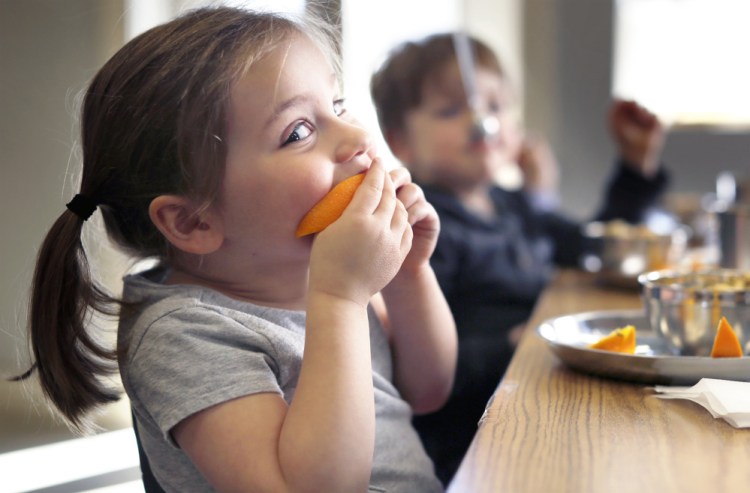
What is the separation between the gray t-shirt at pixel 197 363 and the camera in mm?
749

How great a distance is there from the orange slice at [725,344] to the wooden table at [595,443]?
0.08 m

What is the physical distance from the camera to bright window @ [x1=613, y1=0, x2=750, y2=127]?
301 cm

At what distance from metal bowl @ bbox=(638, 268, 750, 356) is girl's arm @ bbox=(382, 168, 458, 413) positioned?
0.23 metres

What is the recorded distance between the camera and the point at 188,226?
0.83m

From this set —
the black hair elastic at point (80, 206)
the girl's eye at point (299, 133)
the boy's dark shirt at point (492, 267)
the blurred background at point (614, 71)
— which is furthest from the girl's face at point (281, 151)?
the blurred background at point (614, 71)

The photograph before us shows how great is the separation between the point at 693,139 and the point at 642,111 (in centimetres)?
110

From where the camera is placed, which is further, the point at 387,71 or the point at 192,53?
the point at 387,71

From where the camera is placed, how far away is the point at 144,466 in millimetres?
887

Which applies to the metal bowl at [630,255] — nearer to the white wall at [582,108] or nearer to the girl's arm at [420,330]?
the girl's arm at [420,330]

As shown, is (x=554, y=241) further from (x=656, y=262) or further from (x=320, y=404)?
(x=320, y=404)

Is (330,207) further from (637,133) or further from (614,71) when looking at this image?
(614,71)

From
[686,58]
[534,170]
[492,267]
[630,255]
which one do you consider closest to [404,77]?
[492,267]

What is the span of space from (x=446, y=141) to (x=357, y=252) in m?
1.05

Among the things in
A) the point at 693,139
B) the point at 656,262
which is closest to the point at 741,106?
the point at 693,139
